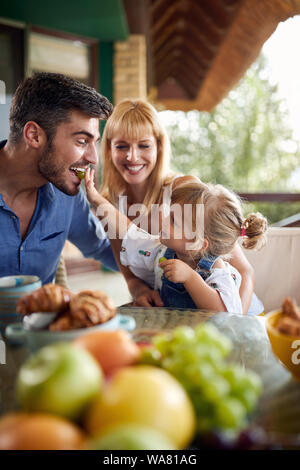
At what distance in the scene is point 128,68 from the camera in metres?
5.30

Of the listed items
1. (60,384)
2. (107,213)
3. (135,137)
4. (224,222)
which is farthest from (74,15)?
(60,384)

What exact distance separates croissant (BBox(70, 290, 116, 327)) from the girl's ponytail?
915 millimetres

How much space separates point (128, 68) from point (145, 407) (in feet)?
17.7

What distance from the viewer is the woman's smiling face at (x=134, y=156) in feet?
6.41

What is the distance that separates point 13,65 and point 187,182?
3.70m

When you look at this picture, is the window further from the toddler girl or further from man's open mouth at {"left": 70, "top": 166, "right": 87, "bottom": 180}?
the toddler girl

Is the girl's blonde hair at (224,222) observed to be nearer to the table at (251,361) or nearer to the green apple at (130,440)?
the table at (251,361)

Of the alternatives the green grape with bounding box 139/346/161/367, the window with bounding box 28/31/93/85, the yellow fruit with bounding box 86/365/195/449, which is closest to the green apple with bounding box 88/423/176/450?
the yellow fruit with bounding box 86/365/195/449

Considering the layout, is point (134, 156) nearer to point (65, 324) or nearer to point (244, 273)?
point (244, 273)

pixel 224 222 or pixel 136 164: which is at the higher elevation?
pixel 136 164

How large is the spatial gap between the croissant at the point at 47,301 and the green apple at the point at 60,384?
0.33 meters

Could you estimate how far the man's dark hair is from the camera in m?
1.55

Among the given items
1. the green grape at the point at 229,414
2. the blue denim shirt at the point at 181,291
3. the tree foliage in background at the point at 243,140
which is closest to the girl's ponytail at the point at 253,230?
the blue denim shirt at the point at 181,291

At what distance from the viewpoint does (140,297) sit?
1523 millimetres
